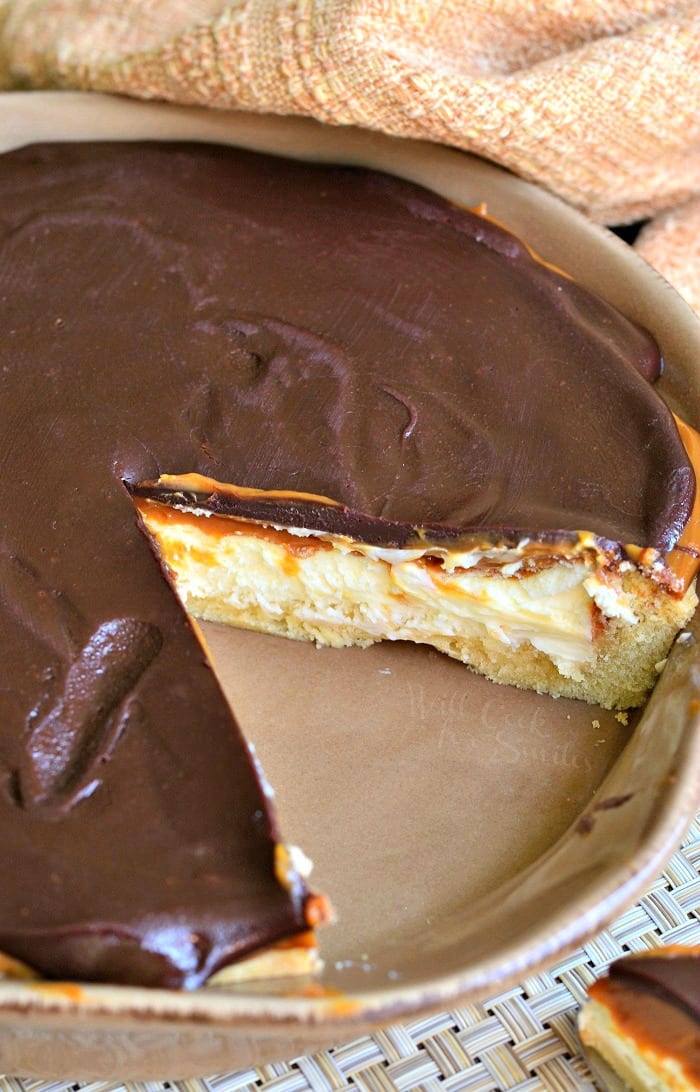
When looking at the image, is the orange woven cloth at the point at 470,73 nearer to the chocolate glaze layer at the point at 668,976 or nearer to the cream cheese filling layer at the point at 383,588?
the cream cheese filling layer at the point at 383,588

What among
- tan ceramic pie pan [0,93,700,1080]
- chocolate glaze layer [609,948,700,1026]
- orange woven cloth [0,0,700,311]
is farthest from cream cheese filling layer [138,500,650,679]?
orange woven cloth [0,0,700,311]

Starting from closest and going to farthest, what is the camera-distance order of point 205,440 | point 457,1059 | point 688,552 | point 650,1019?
1. point 650,1019
2. point 457,1059
3. point 688,552
4. point 205,440

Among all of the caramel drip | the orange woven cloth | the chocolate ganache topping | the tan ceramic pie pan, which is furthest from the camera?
the orange woven cloth

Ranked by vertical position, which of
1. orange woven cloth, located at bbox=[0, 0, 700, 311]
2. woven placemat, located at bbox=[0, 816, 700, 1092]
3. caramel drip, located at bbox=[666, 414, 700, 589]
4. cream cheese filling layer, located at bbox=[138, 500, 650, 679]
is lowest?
woven placemat, located at bbox=[0, 816, 700, 1092]

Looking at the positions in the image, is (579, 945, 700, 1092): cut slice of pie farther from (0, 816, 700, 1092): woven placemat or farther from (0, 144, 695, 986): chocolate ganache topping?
(0, 144, 695, 986): chocolate ganache topping

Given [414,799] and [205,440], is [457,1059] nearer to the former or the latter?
[414,799]

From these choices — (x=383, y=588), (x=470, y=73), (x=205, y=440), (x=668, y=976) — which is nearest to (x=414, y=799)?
(x=383, y=588)
